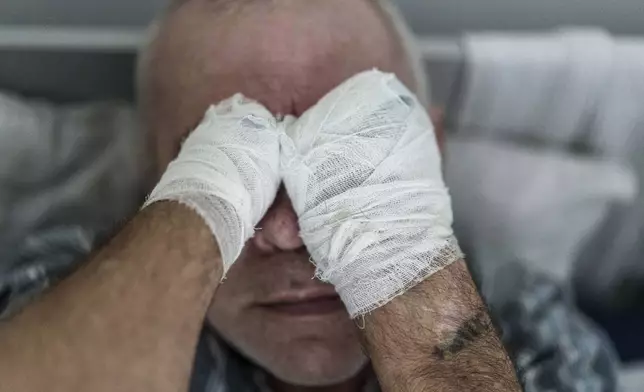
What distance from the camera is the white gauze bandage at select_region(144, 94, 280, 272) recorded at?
668 millimetres

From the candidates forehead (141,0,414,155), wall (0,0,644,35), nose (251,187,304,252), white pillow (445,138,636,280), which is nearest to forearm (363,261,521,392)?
nose (251,187,304,252)

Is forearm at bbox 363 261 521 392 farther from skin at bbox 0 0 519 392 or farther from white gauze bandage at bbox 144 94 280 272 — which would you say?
white gauze bandage at bbox 144 94 280 272

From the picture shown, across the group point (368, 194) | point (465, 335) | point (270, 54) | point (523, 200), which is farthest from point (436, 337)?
point (523, 200)

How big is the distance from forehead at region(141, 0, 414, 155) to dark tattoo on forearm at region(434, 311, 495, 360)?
0.95 ft

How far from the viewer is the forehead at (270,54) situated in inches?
34.1

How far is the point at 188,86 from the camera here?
2.97ft

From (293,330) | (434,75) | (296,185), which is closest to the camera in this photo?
(296,185)

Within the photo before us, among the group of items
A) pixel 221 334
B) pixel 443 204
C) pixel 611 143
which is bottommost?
pixel 221 334

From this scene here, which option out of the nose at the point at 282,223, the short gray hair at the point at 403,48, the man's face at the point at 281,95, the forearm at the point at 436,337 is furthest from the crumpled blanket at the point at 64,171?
the forearm at the point at 436,337

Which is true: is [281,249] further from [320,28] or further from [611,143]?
[611,143]

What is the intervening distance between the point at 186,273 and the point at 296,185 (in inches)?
5.5

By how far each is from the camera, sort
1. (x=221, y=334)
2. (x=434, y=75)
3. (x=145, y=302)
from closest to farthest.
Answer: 1. (x=145, y=302)
2. (x=221, y=334)
3. (x=434, y=75)

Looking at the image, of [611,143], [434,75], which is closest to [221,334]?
[434,75]

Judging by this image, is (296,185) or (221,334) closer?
(296,185)
